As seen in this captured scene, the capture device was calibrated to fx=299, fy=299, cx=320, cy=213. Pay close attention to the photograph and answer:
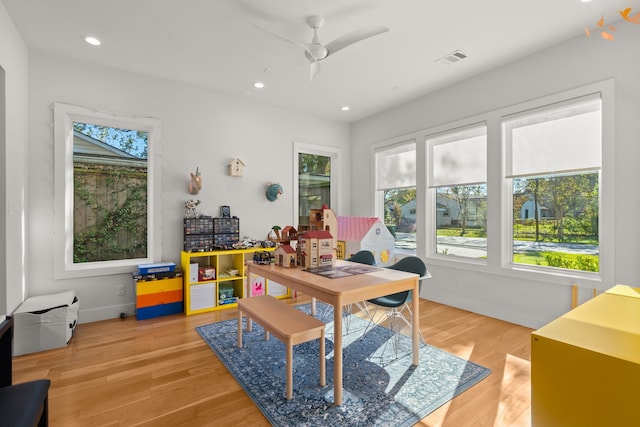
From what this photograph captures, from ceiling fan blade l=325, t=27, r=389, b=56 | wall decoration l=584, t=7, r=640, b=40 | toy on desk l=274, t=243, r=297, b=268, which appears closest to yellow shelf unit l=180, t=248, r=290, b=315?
toy on desk l=274, t=243, r=297, b=268

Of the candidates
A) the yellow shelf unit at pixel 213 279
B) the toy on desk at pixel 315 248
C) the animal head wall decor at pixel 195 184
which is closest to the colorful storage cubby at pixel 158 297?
the yellow shelf unit at pixel 213 279

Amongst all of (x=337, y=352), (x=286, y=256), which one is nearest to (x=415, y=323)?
(x=337, y=352)

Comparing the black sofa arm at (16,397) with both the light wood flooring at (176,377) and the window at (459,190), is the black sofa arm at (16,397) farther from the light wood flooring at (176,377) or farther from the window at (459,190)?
the window at (459,190)

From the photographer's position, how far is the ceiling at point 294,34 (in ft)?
8.11

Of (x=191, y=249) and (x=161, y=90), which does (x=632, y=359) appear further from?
(x=161, y=90)

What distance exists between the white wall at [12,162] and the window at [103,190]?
0.34m

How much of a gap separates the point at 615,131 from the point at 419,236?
7.79 feet

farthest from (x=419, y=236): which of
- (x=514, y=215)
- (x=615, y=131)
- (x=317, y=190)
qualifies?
(x=615, y=131)

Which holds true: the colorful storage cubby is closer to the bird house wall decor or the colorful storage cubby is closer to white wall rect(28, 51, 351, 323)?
white wall rect(28, 51, 351, 323)

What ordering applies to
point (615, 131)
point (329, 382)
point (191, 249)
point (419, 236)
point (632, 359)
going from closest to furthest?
point (632, 359) → point (329, 382) → point (615, 131) → point (191, 249) → point (419, 236)

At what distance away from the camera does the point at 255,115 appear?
15.0 ft

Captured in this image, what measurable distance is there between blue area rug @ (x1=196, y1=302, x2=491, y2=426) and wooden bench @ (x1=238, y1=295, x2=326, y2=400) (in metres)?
0.16

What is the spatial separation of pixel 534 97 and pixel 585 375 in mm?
3252

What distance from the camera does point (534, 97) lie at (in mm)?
3225
